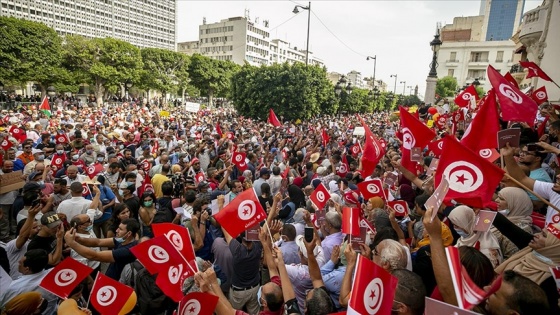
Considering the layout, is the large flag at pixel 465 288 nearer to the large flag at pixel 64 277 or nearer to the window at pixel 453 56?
the large flag at pixel 64 277

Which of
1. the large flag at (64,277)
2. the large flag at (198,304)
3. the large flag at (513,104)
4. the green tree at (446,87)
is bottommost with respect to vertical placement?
the large flag at (64,277)

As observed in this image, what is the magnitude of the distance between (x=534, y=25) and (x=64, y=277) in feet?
57.5

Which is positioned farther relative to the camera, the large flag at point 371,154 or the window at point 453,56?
the window at point 453,56

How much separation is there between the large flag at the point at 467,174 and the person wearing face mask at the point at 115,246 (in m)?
3.55

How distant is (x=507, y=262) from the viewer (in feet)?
9.26

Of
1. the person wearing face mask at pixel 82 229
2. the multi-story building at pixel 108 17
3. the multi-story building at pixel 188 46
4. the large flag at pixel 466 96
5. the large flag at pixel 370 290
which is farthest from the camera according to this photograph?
the multi-story building at pixel 188 46

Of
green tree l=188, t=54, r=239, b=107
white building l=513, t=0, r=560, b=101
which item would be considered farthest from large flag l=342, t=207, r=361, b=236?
green tree l=188, t=54, r=239, b=107

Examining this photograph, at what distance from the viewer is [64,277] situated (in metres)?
3.09

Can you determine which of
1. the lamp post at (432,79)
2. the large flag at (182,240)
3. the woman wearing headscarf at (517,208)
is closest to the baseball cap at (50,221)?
the large flag at (182,240)

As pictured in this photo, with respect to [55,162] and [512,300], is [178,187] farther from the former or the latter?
[512,300]

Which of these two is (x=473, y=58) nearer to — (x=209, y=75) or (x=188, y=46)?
(x=209, y=75)

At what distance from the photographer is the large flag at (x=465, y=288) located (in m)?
1.71

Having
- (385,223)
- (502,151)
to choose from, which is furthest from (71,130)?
(502,151)

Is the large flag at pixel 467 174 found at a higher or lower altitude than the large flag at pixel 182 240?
higher
